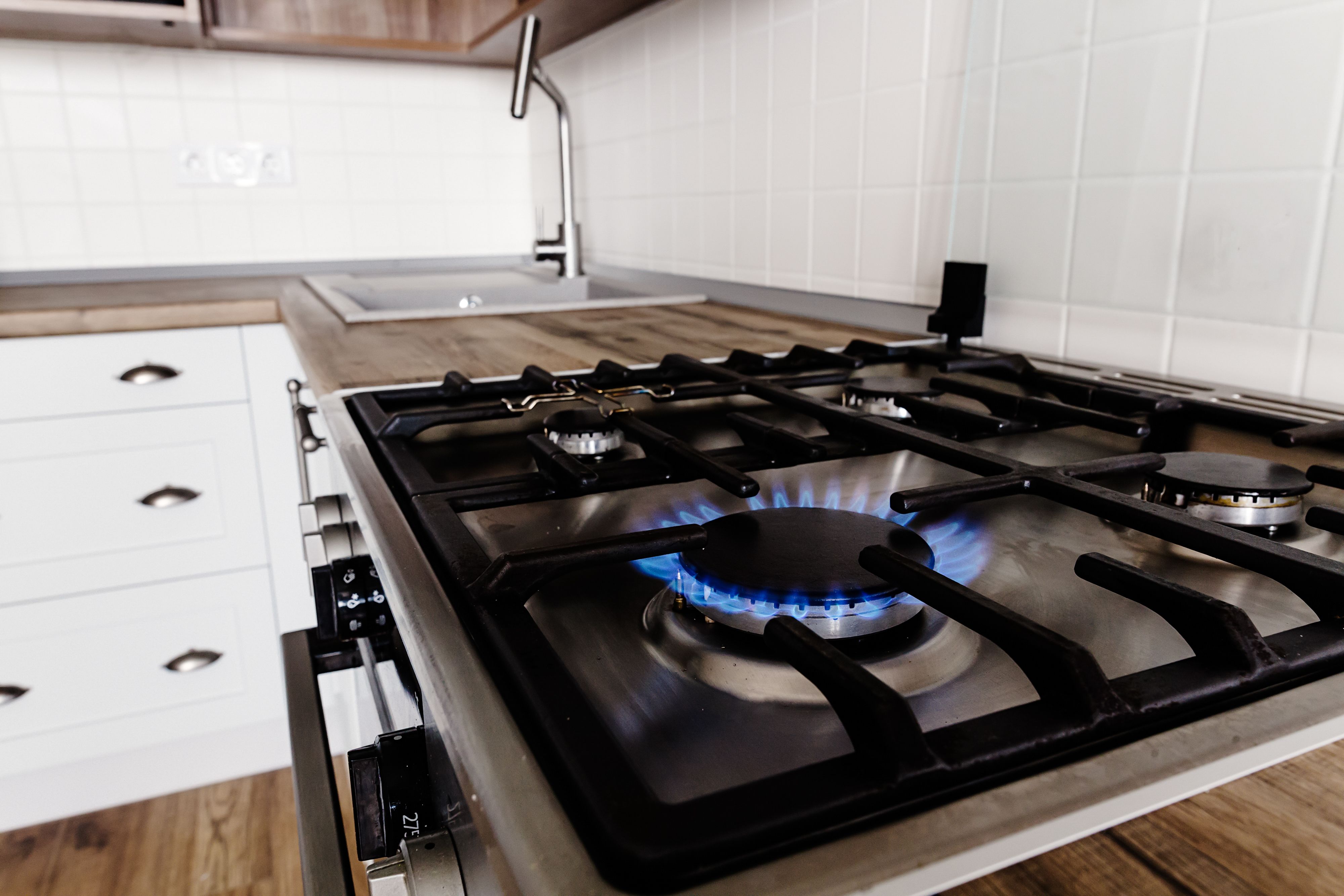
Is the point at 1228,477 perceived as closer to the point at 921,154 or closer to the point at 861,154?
the point at 921,154

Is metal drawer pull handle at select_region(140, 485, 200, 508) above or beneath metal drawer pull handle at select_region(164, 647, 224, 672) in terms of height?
above

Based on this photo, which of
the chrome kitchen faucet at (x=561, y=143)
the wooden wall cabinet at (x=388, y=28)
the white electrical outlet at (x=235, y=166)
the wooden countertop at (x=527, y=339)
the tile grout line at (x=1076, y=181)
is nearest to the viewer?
the tile grout line at (x=1076, y=181)

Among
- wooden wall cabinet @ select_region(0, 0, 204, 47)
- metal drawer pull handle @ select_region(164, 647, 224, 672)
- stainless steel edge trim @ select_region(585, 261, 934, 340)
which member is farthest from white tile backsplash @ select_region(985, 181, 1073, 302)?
wooden wall cabinet @ select_region(0, 0, 204, 47)

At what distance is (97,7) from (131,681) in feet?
4.17

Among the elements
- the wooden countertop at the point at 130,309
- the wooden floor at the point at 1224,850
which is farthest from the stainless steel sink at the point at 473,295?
the wooden floor at the point at 1224,850

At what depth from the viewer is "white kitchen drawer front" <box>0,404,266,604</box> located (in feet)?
5.02

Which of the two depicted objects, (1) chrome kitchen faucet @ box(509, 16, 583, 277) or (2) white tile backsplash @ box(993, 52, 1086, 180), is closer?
(2) white tile backsplash @ box(993, 52, 1086, 180)

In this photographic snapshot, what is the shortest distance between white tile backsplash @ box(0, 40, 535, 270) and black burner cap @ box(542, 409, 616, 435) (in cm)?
186

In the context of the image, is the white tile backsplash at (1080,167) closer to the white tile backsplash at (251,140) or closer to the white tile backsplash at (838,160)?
the white tile backsplash at (838,160)

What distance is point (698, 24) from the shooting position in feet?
5.16

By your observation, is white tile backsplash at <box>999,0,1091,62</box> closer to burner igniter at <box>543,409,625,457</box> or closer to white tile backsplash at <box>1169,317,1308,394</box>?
white tile backsplash at <box>1169,317,1308,394</box>

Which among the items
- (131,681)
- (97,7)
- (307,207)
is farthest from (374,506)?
(307,207)

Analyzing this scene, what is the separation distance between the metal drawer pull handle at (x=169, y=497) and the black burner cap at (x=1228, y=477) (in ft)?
5.30

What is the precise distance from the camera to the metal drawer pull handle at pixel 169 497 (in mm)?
1616
